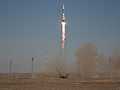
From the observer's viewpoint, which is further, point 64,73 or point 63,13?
point 64,73

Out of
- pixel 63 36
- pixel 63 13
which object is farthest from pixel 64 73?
pixel 63 13

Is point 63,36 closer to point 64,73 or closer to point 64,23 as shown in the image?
point 64,23

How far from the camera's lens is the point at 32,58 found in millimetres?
128250

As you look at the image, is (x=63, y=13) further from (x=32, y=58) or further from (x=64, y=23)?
(x=32, y=58)

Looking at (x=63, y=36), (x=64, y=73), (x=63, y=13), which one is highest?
(x=63, y=13)

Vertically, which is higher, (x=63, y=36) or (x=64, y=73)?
(x=63, y=36)

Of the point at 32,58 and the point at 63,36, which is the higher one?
the point at 63,36

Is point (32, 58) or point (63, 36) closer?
point (63, 36)

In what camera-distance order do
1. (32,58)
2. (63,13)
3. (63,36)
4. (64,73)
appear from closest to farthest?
(63,13) < (63,36) < (32,58) < (64,73)

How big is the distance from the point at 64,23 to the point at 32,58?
32940 millimetres

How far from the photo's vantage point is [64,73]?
14450cm

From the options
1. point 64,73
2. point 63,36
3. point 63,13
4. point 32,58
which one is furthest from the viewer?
point 64,73

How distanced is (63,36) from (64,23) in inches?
302

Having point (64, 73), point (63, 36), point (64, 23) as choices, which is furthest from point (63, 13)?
point (64, 73)
